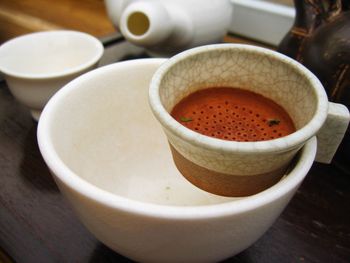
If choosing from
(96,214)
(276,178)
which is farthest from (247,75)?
(96,214)

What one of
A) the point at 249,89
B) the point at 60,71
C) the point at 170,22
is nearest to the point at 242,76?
the point at 249,89

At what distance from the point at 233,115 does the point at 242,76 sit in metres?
0.05

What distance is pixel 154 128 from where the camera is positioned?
0.55 meters

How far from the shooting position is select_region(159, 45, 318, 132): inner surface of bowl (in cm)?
39

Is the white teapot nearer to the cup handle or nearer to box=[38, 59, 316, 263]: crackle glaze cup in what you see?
box=[38, 59, 316, 263]: crackle glaze cup

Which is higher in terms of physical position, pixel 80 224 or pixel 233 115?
pixel 233 115

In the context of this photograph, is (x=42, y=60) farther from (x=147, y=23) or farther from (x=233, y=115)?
(x=233, y=115)

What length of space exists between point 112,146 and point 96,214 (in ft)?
0.69

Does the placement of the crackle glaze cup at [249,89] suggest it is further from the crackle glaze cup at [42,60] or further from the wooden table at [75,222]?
the crackle glaze cup at [42,60]

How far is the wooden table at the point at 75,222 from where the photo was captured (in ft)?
1.29

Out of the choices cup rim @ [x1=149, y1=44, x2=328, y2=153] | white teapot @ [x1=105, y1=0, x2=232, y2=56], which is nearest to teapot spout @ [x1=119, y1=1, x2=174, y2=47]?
white teapot @ [x1=105, y1=0, x2=232, y2=56]

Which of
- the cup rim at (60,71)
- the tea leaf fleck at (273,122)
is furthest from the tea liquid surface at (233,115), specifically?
the cup rim at (60,71)

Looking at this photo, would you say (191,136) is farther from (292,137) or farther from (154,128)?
(154,128)

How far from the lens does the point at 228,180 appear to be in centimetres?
35
